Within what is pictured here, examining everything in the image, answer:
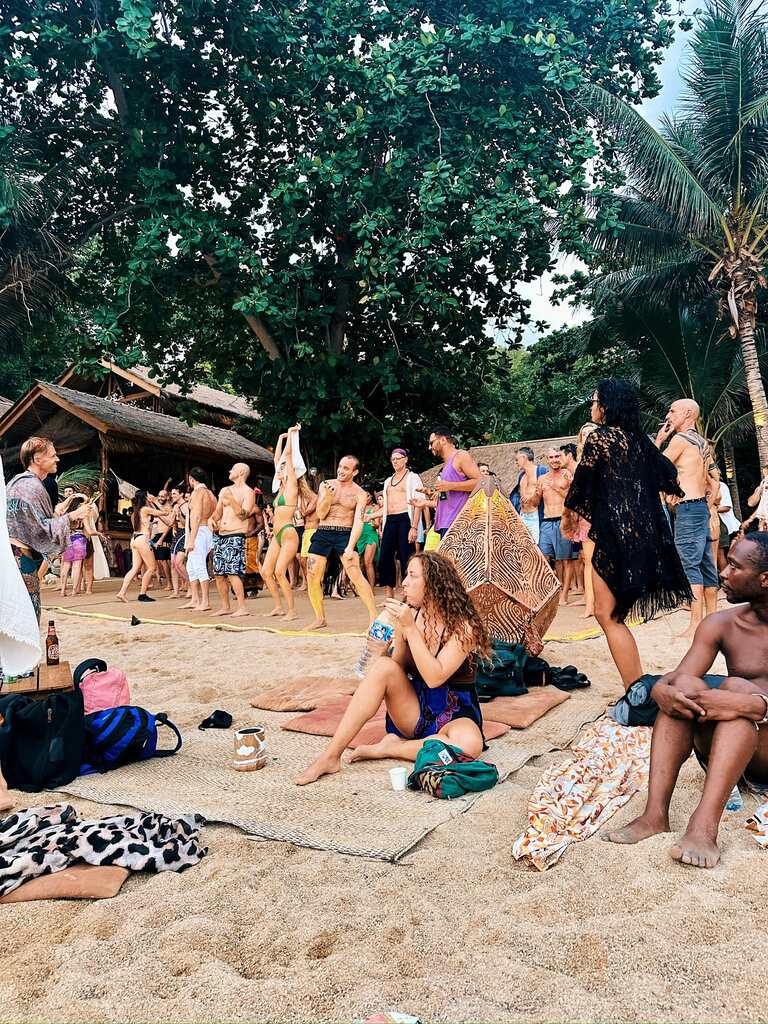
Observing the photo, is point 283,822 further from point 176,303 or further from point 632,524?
point 176,303

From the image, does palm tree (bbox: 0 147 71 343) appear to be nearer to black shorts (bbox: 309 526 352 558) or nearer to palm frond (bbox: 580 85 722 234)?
black shorts (bbox: 309 526 352 558)

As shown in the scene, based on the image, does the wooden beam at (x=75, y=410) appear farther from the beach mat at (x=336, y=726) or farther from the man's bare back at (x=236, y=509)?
the beach mat at (x=336, y=726)

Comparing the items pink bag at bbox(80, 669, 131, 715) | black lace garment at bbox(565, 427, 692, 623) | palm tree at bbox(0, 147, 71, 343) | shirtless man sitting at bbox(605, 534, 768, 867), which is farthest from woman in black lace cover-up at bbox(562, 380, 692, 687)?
palm tree at bbox(0, 147, 71, 343)

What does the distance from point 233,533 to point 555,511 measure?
3997 millimetres

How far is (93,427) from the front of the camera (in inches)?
631

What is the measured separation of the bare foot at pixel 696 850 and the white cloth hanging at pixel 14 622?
8.56ft

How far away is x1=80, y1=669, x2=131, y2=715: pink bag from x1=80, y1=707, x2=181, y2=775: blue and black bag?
222mm

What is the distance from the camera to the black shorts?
7512 millimetres

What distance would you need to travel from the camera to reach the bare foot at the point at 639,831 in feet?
8.39

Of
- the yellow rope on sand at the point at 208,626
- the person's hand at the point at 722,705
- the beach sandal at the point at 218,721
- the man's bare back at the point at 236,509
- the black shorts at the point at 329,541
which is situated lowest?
the beach sandal at the point at 218,721

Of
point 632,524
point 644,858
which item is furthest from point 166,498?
point 644,858

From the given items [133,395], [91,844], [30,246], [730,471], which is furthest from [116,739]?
[133,395]

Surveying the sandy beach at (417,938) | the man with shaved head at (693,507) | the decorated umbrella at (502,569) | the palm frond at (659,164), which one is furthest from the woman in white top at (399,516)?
the palm frond at (659,164)

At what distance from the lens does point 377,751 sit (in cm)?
373
